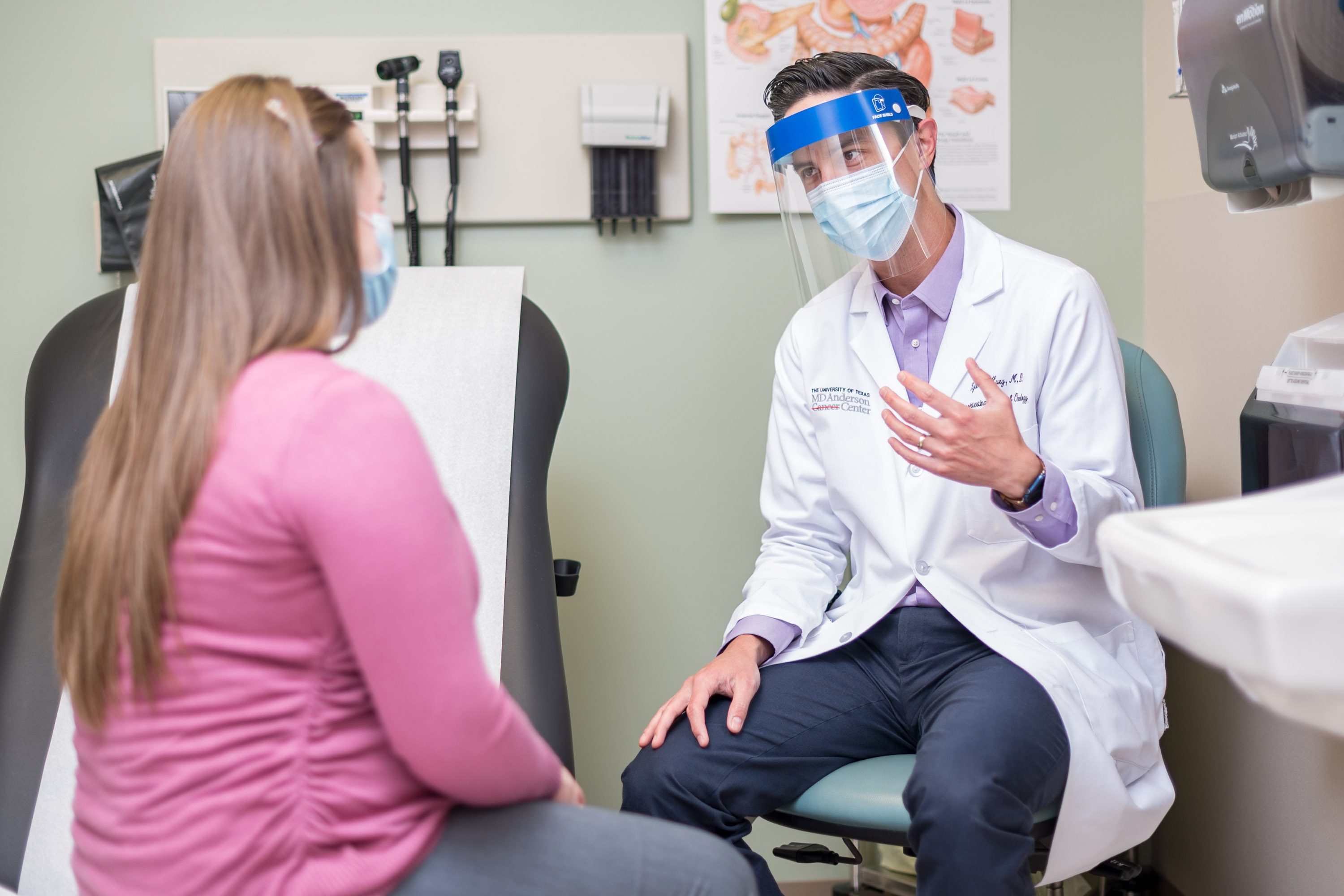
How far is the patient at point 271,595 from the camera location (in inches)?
25.7

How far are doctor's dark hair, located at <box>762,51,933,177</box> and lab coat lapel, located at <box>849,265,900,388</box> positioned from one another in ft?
0.59

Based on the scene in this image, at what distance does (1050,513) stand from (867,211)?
0.45 metres

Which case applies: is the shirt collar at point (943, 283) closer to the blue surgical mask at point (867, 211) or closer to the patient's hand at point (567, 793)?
the blue surgical mask at point (867, 211)

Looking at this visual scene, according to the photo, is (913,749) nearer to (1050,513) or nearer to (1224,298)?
(1050,513)

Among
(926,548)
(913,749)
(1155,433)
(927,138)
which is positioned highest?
(927,138)

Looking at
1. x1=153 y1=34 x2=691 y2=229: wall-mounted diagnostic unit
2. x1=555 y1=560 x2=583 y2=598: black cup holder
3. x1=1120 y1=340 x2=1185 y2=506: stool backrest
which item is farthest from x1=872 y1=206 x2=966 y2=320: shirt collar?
x1=555 y1=560 x2=583 y2=598: black cup holder

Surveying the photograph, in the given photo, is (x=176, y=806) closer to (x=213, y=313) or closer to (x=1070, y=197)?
(x=213, y=313)

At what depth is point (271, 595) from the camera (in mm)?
Result: 661

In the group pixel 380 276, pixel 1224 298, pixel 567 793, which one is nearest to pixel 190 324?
pixel 380 276

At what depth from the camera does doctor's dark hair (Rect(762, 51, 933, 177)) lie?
4.52 feet

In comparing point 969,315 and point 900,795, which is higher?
point 969,315

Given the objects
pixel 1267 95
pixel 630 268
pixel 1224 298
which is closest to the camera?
pixel 1267 95

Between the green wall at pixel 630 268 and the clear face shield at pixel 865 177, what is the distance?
406 mm

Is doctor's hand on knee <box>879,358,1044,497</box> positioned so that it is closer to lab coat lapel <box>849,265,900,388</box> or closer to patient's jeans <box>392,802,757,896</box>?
lab coat lapel <box>849,265,900,388</box>
